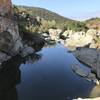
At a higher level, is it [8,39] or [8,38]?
[8,38]

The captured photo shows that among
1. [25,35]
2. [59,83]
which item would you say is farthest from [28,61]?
[25,35]

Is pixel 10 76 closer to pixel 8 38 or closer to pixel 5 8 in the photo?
pixel 8 38

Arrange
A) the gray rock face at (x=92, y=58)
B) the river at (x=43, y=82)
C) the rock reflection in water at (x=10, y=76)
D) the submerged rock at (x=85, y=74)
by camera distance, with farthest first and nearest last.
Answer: the gray rock face at (x=92, y=58) → the submerged rock at (x=85, y=74) → the rock reflection in water at (x=10, y=76) → the river at (x=43, y=82)

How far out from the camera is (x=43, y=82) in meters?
46.6

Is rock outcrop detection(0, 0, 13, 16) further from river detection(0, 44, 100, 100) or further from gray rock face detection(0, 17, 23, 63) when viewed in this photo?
river detection(0, 44, 100, 100)

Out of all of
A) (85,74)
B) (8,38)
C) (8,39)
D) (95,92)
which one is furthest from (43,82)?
(8,38)

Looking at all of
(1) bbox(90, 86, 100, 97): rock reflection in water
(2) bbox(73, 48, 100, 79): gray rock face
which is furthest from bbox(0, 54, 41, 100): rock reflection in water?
(2) bbox(73, 48, 100, 79): gray rock face

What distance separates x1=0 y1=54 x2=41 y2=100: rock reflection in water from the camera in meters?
41.0

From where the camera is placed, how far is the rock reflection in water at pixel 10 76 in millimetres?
40959

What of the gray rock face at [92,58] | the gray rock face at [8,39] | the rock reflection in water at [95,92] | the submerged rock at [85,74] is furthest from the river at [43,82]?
the gray rock face at [8,39]

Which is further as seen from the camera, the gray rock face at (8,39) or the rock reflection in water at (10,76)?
the gray rock face at (8,39)

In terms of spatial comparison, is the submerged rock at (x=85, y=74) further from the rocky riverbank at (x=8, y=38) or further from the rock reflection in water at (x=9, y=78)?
the rocky riverbank at (x=8, y=38)

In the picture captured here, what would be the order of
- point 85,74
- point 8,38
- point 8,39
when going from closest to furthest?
point 85,74
point 8,39
point 8,38

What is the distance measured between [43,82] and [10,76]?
7.75 metres
